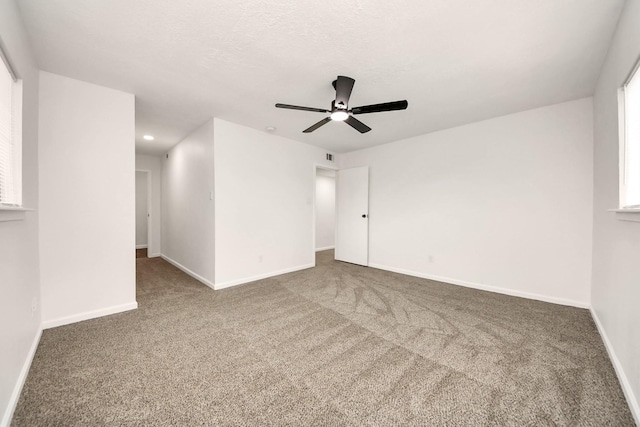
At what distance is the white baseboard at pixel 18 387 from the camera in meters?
1.22

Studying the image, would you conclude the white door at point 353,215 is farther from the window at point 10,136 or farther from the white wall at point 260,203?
the window at point 10,136

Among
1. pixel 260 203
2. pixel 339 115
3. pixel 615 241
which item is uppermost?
pixel 339 115

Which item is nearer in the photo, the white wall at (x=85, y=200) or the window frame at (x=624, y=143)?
the window frame at (x=624, y=143)

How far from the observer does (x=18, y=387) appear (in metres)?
1.42

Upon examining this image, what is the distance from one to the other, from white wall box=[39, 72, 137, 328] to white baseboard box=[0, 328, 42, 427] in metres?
0.55

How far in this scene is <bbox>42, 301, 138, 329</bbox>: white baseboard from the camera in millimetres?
2242

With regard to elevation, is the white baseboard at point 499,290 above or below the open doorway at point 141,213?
below

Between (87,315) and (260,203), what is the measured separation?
7.87 ft

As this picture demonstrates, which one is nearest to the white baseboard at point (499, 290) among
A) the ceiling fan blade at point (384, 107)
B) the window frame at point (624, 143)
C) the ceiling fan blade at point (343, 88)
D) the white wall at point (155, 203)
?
the window frame at point (624, 143)

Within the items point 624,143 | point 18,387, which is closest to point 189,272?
point 18,387

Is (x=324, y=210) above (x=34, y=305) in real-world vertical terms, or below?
above

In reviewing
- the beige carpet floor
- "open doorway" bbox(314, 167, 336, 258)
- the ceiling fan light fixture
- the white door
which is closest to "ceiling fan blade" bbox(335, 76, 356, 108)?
the ceiling fan light fixture

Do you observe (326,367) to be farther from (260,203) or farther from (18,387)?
(260,203)

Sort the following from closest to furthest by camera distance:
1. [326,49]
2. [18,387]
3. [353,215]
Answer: [18,387] → [326,49] → [353,215]
